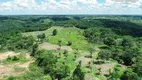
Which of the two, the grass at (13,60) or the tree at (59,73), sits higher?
the tree at (59,73)

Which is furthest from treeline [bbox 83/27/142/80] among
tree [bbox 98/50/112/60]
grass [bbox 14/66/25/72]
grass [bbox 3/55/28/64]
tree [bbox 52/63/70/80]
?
grass [bbox 3/55/28/64]

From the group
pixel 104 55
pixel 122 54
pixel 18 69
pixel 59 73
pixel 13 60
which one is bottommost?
pixel 13 60

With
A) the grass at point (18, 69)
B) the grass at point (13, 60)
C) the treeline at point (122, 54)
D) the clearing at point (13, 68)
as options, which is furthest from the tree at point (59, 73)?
the grass at point (13, 60)

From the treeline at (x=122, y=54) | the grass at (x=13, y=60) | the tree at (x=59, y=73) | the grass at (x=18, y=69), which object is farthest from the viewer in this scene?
the grass at (x=13, y=60)

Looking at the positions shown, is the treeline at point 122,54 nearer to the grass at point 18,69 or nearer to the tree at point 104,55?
the tree at point 104,55

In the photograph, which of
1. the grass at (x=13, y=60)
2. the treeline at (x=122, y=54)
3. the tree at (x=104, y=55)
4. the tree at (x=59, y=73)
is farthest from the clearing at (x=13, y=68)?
the treeline at (x=122, y=54)

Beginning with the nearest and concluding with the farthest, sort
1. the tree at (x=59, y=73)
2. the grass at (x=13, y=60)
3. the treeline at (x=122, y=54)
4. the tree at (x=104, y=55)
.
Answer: the tree at (x=59, y=73)
the treeline at (x=122, y=54)
the grass at (x=13, y=60)
the tree at (x=104, y=55)

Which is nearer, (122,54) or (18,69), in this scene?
(18,69)

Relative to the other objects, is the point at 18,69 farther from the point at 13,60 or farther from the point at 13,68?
the point at 13,60

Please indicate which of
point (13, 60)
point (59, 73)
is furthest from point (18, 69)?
point (59, 73)

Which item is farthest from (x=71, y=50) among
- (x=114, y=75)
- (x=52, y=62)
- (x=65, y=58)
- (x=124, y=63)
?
(x=114, y=75)

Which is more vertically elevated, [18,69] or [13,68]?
[18,69]

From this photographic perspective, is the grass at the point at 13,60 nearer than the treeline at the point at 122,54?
No
